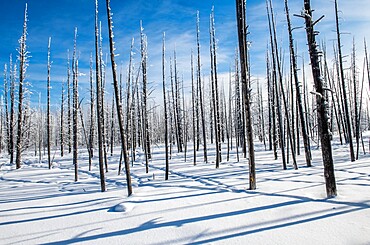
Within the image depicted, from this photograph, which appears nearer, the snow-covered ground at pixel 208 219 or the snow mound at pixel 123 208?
the snow-covered ground at pixel 208 219

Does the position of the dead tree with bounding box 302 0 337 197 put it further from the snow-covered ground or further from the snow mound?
the snow mound

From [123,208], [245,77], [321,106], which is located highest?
[245,77]

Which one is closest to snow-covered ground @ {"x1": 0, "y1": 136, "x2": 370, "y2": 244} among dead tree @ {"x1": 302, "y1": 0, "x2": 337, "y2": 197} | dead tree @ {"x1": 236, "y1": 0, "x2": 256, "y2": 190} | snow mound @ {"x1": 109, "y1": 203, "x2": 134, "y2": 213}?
snow mound @ {"x1": 109, "y1": 203, "x2": 134, "y2": 213}

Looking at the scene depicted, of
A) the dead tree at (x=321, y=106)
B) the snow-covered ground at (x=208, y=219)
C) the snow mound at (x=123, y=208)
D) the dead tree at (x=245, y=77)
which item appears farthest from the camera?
the dead tree at (x=245, y=77)

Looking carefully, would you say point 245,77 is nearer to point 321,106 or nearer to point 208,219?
point 321,106

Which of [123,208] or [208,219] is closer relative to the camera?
[208,219]

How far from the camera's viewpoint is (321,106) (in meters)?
6.71

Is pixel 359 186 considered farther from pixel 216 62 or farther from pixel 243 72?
pixel 216 62

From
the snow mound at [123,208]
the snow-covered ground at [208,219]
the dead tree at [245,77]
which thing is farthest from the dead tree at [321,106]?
the snow mound at [123,208]

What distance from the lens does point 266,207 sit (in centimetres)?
609

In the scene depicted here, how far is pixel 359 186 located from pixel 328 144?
256 cm

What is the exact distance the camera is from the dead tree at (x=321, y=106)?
6547 millimetres

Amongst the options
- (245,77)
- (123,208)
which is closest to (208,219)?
(123,208)

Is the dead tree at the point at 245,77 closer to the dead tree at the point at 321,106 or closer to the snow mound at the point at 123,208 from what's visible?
the dead tree at the point at 321,106
